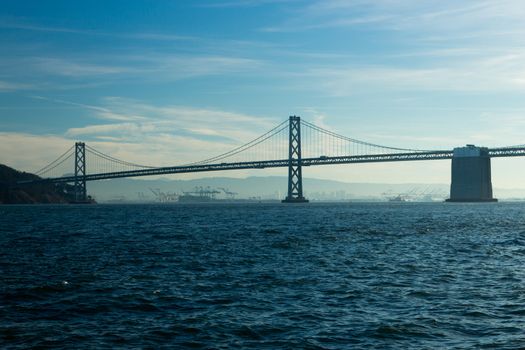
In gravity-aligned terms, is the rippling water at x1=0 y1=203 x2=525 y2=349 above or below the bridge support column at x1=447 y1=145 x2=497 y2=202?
below

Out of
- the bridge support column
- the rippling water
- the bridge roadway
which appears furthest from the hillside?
the rippling water

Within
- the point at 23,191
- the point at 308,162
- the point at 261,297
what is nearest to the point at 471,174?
the point at 308,162

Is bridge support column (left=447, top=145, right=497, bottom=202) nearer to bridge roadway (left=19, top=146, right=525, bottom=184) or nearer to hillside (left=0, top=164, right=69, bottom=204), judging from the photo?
bridge roadway (left=19, top=146, right=525, bottom=184)

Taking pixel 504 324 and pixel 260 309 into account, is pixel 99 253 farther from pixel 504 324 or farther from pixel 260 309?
pixel 504 324

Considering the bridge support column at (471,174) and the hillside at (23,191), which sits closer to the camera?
the bridge support column at (471,174)

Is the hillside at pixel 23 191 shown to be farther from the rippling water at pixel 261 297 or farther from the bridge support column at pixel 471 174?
the rippling water at pixel 261 297

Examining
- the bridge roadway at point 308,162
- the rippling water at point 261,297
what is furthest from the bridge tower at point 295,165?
the rippling water at point 261,297

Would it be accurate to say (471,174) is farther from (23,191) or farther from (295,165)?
(23,191)
